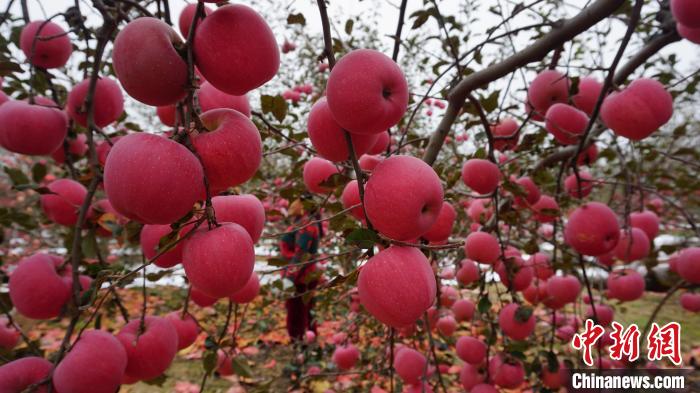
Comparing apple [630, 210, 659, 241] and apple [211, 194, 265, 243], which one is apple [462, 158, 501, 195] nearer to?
apple [211, 194, 265, 243]

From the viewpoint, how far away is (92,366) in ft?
2.60

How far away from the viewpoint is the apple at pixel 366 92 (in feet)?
1.90

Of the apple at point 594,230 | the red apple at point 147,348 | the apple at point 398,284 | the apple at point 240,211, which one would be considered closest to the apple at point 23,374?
the red apple at point 147,348

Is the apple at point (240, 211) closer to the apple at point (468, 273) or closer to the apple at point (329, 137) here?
the apple at point (329, 137)

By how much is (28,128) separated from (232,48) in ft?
3.13

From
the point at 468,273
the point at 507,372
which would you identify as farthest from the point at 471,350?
the point at 468,273

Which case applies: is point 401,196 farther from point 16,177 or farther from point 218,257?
point 16,177

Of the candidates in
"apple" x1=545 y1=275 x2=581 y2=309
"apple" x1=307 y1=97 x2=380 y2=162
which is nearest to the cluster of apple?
"apple" x1=307 y1=97 x2=380 y2=162

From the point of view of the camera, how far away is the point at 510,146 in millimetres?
1680

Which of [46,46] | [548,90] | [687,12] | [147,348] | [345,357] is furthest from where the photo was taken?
[345,357]

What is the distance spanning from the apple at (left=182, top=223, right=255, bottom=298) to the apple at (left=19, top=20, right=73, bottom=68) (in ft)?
3.98

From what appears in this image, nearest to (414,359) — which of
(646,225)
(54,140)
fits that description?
(646,225)

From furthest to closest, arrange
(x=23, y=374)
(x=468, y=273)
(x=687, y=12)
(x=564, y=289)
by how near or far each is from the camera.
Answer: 1. (x=468, y=273)
2. (x=564, y=289)
3. (x=687, y=12)
4. (x=23, y=374)

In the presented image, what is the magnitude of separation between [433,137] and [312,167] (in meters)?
0.42
